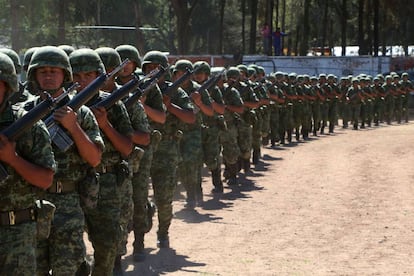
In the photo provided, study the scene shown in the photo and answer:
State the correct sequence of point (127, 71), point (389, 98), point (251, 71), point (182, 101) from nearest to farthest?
point (127, 71), point (182, 101), point (251, 71), point (389, 98)

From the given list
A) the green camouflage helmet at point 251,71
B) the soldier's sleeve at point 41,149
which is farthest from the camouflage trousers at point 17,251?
the green camouflage helmet at point 251,71

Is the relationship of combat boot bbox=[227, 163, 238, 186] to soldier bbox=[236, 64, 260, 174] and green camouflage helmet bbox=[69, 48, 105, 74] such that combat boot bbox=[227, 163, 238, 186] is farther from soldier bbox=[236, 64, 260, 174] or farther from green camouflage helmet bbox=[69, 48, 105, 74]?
green camouflage helmet bbox=[69, 48, 105, 74]

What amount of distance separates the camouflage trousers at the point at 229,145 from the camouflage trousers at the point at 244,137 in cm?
87

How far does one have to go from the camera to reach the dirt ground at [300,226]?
9.34 metres

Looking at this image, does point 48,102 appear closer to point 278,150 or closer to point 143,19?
point 278,150

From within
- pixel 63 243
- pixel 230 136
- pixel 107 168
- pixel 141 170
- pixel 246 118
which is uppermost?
pixel 107 168

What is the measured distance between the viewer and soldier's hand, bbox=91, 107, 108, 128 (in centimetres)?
708

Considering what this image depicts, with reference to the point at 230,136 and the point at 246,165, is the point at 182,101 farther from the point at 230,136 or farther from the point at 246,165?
the point at 246,165

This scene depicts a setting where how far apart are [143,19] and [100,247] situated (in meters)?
62.1

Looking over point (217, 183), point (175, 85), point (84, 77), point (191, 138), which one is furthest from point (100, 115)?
point (217, 183)

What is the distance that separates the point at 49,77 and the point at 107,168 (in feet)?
4.50

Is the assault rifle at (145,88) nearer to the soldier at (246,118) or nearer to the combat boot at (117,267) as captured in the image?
the combat boot at (117,267)

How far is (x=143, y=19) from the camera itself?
6844cm

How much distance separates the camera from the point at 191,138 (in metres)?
12.7
